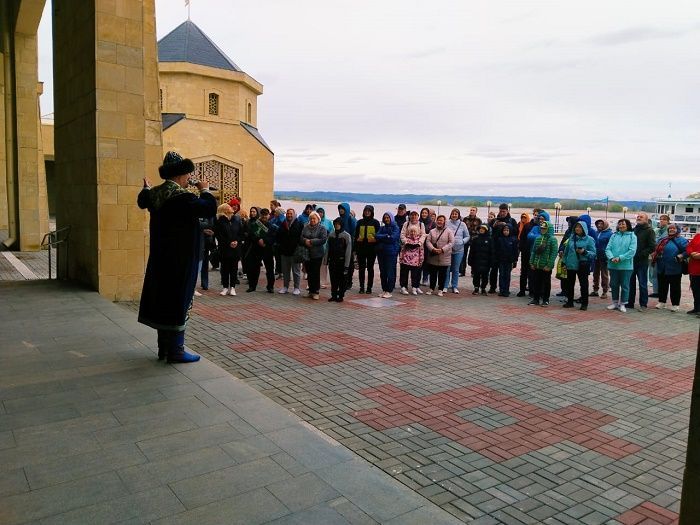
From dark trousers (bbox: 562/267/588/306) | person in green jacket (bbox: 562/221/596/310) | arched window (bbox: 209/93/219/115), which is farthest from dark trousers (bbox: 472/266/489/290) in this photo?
arched window (bbox: 209/93/219/115)

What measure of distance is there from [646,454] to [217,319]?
609 cm

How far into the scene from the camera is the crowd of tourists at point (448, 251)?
35.8 feet

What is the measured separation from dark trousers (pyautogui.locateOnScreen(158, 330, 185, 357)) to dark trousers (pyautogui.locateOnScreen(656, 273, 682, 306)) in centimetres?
1027

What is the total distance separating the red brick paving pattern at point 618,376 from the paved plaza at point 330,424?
1.4 inches

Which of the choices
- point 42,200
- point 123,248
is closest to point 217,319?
point 123,248

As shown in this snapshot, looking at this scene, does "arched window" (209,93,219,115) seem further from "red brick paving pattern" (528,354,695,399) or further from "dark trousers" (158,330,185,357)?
"dark trousers" (158,330,185,357)

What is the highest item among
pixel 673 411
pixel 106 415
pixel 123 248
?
pixel 123 248

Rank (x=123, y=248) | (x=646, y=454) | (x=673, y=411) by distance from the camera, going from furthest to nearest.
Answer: (x=123, y=248)
(x=673, y=411)
(x=646, y=454)

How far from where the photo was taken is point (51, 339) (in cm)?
605

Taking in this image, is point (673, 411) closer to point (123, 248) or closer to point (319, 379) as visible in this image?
point (319, 379)

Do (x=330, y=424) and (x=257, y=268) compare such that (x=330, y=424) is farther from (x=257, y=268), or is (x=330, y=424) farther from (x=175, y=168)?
(x=257, y=268)

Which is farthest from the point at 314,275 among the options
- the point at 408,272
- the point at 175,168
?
the point at 175,168

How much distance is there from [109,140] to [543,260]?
27.3ft

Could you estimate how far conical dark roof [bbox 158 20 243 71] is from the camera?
115ft
